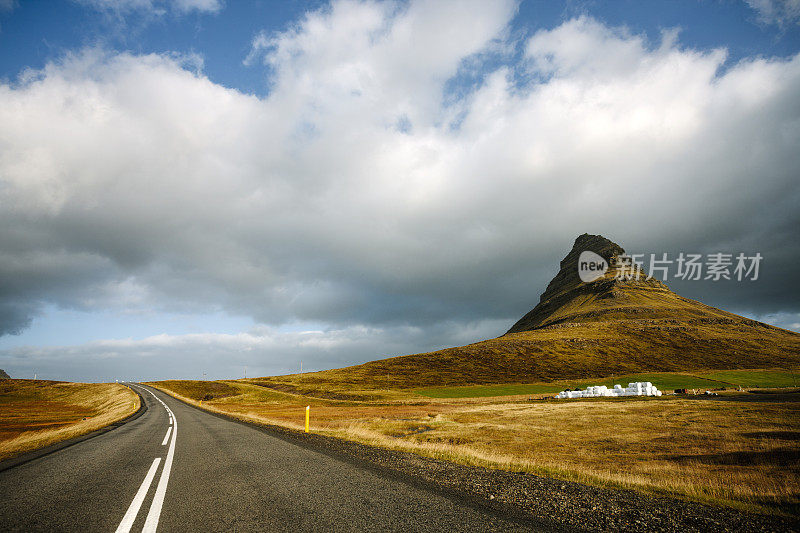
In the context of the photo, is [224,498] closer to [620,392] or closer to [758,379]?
[620,392]

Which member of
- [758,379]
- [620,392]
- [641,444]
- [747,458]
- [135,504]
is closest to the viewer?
[135,504]

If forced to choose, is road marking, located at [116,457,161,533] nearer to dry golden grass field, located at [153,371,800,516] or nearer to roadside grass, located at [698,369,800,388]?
dry golden grass field, located at [153,371,800,516]

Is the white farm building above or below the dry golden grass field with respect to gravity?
below

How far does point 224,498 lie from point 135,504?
5.12 feet

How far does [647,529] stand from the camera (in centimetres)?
621

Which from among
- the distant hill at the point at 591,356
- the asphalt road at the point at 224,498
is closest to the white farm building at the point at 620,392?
the distant hill at the point at 591,356

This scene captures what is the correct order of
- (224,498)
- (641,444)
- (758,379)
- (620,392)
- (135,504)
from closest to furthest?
1. (135,504)
2. (224,498)
3. (641,444)
4. (620,392)
5. (758,379)

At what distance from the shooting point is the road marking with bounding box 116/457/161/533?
5821mm

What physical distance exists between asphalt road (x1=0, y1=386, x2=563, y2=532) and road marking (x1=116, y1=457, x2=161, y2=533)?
0.02 metres

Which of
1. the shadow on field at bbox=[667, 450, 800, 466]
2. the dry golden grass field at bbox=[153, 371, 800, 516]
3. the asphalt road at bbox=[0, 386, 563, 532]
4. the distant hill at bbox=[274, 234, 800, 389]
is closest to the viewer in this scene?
the asphalt road at bbox=[0, 386, 563, 532]

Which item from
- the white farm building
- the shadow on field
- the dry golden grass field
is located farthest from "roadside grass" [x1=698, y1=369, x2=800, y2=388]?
the shadow on field

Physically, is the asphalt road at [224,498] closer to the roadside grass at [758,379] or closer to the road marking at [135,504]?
the road marking at [135,504]

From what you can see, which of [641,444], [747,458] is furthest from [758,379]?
[747,458]

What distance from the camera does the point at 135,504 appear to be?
6926 mm
